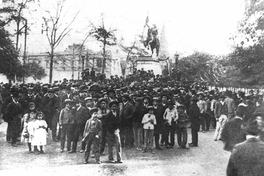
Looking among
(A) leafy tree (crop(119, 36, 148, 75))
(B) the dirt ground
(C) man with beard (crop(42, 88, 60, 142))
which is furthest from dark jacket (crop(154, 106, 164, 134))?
(A) leafy tree (crop(119, 36, 148, 75))

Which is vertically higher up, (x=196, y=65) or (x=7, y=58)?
(x=196, y=65)

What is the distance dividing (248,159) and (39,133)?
8.06 metres

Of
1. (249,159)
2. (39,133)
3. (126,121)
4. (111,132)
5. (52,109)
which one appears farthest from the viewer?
(52,109)

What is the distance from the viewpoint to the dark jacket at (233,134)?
774cm

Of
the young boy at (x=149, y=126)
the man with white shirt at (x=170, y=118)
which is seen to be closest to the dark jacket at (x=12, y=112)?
the young boy at (x=149, y=126)

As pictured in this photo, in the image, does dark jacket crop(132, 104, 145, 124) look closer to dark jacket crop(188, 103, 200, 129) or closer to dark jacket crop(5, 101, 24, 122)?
dark jacket crop(188, 103, 200, 129)

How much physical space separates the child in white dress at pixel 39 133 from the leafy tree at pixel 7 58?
12674 mm

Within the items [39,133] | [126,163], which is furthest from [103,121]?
[39,133]

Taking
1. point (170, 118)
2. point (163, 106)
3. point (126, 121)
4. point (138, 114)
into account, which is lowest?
point (126, 121)

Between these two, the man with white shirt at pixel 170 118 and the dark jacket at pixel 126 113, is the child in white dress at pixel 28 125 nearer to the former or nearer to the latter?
the dark jacket at pixel 126 113

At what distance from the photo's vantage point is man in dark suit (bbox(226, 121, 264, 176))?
16.6 feet

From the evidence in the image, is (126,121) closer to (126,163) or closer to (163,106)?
(163,106)

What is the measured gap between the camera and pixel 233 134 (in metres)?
7.79

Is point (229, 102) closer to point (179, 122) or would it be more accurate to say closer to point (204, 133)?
point (204, 133)
